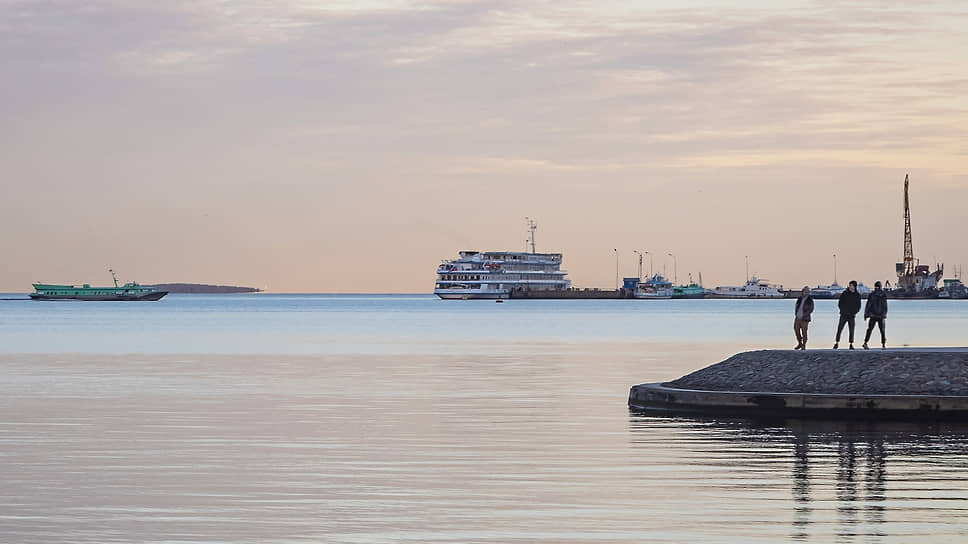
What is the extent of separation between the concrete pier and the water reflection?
0.79 meters

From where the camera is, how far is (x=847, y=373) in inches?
1196

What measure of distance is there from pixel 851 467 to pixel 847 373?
972cm

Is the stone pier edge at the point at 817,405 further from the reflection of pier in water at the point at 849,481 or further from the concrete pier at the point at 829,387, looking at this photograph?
the reflection of pier in water at the point at 849,481

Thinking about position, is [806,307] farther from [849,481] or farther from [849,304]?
[849,481]

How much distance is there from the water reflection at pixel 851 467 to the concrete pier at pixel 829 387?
79 centimetres

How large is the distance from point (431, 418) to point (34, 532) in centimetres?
1449

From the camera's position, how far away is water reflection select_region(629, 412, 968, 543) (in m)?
15.8

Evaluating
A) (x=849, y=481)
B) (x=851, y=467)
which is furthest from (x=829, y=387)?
(x=849, y=481)

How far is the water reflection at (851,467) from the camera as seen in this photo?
1584 cm

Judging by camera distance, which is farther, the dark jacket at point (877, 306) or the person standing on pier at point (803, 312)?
the person standing on pier at point (803, 312)

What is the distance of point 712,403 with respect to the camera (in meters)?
30.5

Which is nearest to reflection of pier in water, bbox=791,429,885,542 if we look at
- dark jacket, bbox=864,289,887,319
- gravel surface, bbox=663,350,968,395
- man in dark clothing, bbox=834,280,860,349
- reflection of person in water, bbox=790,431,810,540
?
reflection of person in water, bbox=790,431,810,540

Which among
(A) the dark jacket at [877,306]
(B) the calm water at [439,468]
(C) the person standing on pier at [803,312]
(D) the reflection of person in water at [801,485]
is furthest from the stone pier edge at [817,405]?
(C) the person standing on pier at [803,312]

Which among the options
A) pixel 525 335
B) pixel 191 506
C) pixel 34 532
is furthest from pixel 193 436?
pixel 525 335
